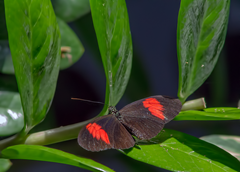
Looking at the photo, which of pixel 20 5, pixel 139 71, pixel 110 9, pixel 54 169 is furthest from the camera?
pixel 139 71

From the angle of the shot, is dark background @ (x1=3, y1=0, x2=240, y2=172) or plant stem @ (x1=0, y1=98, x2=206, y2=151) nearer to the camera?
plant stem @ (x1=0, y1=98, x2=206, y2=151)

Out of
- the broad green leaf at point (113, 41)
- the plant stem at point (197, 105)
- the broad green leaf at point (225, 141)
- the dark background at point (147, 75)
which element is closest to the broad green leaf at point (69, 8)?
the dark background at point (147, 75)

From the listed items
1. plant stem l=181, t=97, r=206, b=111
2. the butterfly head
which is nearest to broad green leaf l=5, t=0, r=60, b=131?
the butterfly head

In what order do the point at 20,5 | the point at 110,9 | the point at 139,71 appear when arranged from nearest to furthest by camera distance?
the point at 20,5 → the point at 110,9 → the point at 139,71

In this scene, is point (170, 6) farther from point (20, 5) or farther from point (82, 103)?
point (20, 5)

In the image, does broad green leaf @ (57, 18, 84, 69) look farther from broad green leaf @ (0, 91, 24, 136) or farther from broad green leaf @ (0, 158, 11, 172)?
broad green leaf @ (0, 158, 11, 172)

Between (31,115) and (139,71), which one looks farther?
(139,71)

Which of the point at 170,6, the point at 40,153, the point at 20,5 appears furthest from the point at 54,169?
the point at 170,6
